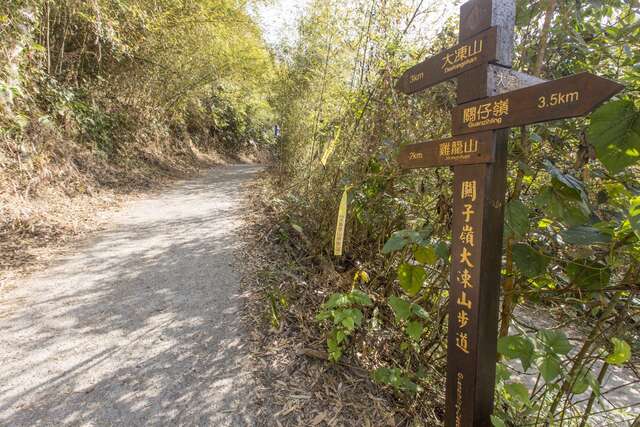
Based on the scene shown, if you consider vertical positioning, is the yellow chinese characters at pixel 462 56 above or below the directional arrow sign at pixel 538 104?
above

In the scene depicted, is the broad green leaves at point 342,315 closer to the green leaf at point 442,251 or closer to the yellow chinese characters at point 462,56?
the green leaf at point 442,251

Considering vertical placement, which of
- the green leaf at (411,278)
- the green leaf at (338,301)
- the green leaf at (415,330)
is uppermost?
the green leaf at (411,278)

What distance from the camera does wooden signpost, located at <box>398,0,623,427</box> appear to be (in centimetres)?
121

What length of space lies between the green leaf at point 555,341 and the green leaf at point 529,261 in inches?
8.3

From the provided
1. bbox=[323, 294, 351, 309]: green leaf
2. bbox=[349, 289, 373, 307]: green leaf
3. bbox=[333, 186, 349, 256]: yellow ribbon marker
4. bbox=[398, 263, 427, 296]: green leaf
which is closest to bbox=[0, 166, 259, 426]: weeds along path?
bbox=[323, 294, 351, 309]: green leaf

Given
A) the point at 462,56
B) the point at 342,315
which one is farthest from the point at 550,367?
the point at 462,56

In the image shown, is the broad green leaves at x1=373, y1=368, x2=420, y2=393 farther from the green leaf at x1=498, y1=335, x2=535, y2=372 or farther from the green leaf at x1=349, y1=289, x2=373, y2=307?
the green leaf at x1=498, y1=335, x2=535, y2=372

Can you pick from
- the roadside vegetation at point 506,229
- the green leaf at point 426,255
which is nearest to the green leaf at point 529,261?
the roadside vegetation at point 506,229

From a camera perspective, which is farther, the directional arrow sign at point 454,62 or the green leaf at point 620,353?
the directional arrow sign at point 454,62

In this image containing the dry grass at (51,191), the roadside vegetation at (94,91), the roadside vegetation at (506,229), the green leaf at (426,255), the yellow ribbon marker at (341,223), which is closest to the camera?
the roadside vegetation at (506,229)

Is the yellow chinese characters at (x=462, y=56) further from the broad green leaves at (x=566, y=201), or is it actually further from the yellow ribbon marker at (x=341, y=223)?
the yellow ribbon marker at (x=341, y=223)

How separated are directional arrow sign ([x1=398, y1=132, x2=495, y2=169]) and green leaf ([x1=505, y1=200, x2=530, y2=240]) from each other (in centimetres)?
22

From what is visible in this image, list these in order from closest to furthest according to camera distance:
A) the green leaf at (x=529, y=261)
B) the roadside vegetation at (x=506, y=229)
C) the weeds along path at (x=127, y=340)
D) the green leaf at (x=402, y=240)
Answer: the roadside vegetation at (x=506, y=229), the green leaf at (x=529, y=261), the green leaf at (x=402, y=240), the weeds along path at (x=127, y=340)

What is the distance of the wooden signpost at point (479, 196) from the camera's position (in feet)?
3.98
